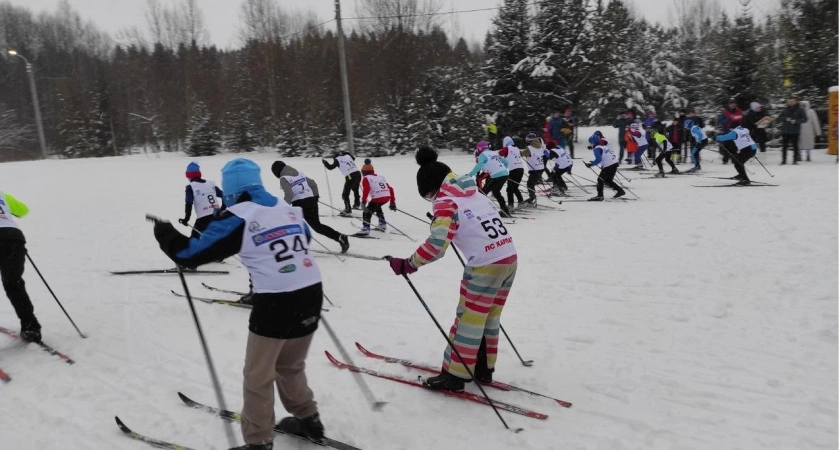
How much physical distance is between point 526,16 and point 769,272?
20.1 m

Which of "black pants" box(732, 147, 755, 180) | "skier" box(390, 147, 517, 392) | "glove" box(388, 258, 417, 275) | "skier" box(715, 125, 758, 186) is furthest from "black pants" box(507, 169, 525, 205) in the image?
"glove" box(388, 258, 417, 275)

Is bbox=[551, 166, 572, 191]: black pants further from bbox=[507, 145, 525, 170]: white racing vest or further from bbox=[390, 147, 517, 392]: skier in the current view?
bbox=[390, 147, 517, 392]: skier

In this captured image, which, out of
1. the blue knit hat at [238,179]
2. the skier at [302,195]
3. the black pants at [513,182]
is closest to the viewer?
the blue knit hat at [238,179]

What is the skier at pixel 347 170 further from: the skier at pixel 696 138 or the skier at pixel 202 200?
the skier at pixel 696 138

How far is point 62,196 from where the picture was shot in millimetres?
15672

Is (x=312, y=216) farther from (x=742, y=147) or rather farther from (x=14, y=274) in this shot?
(x=742, y=147)

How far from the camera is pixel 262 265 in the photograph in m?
2.77

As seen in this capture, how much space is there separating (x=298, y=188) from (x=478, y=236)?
17.1ft

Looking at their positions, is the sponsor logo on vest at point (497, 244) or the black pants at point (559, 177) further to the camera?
the black pants at point (559, 177)

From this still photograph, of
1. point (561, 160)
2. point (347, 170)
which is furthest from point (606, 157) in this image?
point (347, 170)

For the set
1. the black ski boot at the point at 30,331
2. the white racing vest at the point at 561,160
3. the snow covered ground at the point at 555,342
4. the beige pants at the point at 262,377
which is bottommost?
the snow covered ground at the point at 555,342

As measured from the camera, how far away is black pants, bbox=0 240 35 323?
471 centimetres

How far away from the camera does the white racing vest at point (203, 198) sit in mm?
7625

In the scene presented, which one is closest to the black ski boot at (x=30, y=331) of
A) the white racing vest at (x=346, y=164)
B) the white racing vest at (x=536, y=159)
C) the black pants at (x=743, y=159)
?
the white racing vest at (x=346, y=164)
